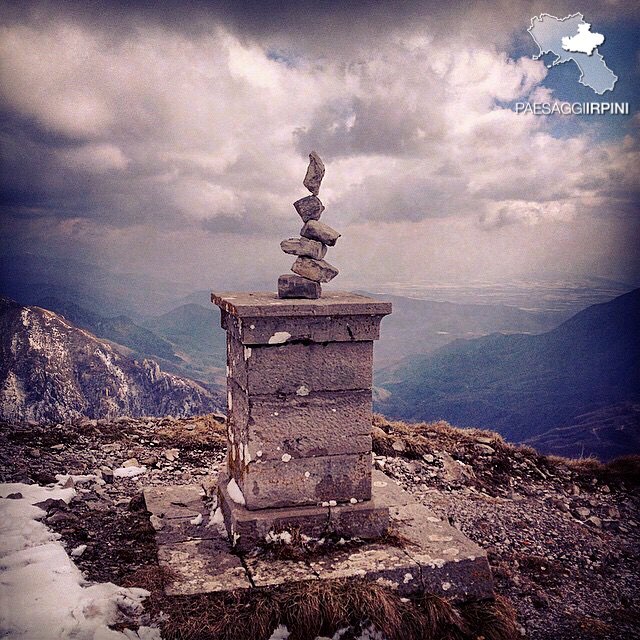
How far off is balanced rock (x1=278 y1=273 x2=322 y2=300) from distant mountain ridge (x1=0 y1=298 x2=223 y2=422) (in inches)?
926

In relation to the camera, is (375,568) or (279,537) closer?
(375,568)

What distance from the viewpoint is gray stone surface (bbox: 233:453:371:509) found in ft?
17.5

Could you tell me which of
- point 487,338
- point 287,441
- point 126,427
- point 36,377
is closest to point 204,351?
point 487,338

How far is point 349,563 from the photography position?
16.7 feet

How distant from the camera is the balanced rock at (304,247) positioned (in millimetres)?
5777

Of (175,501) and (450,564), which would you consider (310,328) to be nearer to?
(450,564)

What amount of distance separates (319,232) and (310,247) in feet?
0.56

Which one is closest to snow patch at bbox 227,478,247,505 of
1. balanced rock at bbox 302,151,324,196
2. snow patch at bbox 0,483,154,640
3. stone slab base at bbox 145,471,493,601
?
stone slab base at bbox 145,471,493,601

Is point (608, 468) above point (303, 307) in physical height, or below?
below

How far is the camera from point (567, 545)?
24.7 feet

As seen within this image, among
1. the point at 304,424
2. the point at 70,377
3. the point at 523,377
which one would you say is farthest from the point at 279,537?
the point at 523,377

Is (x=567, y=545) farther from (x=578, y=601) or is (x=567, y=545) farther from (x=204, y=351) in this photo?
(x=204, y=351)

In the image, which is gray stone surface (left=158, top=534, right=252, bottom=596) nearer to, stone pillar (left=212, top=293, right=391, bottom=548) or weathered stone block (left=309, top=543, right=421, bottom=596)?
stone pillar (left=212, top=293, right=391, bottom=548)

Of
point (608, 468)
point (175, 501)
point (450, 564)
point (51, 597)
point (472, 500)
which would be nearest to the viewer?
point (51, 597)
